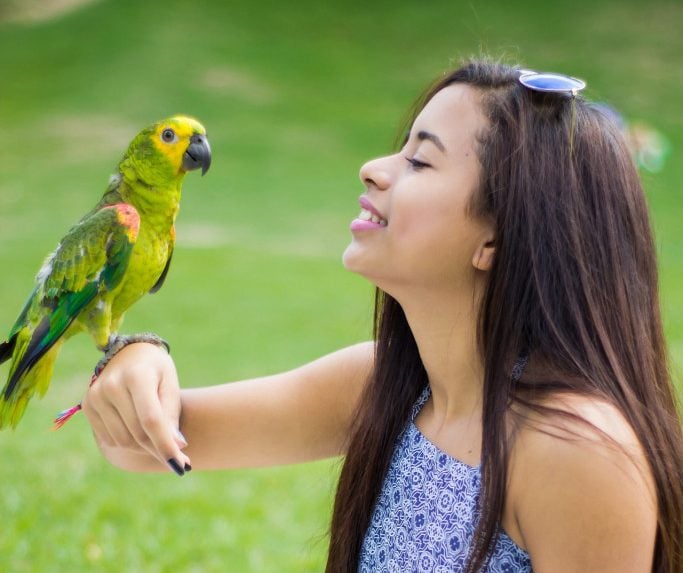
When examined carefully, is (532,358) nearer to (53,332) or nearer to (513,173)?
(513,173)

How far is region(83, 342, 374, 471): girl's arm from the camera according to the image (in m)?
1.36

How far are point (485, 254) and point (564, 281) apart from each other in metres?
0.12

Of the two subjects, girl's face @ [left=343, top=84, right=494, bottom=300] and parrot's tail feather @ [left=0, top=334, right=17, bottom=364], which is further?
parrot's tail feather @ [left=0, top=334, right=17, bottom=364]

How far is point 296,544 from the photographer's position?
3465mm

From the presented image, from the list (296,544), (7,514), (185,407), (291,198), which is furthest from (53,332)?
(291,198)

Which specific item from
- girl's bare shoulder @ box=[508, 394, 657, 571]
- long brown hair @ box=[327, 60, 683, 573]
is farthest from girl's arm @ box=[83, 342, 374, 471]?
girl's bare shoulder @ box=[508, 394, 657, 571]

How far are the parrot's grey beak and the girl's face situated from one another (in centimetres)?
36

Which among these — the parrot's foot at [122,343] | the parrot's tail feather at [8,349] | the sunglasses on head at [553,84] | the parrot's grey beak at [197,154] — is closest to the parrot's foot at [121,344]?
the parrot's foot at [122,343]

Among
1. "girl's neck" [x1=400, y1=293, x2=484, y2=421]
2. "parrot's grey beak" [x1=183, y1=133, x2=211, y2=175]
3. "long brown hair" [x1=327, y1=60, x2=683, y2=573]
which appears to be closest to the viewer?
"long brown hair" [x1=327, y1=60, x2=683, y2=573]

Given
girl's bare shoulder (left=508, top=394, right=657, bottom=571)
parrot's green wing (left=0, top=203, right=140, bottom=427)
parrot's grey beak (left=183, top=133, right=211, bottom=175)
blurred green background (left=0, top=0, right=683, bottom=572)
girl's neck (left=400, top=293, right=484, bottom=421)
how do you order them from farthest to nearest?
1. blurred green background (left=0, top=0, right=683, bottom=572)
2. parrot's grey beak (left=183, top=133, right=211, bottom=175)
3. parrot's green wing (left=0, top=203, right=140, bottom=427)
4. girl's neck (left=400, top=293, right=484, bottom=421)
5. girl's bare shoulder (left=508, top=394, right=657, bottom=571)

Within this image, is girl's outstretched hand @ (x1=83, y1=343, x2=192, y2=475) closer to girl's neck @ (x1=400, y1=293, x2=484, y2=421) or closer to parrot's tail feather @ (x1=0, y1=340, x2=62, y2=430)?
parrot's tail feather @ (x1=0, y1=340, x2=62, y2=430)

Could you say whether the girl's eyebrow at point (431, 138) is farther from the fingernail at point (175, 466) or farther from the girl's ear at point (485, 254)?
the fingernail at point (175, 466)

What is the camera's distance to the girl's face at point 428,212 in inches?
53.0

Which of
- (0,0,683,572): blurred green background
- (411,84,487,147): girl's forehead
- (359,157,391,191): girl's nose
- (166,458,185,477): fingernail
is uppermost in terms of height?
(411,84,487,147): girl's forehead
